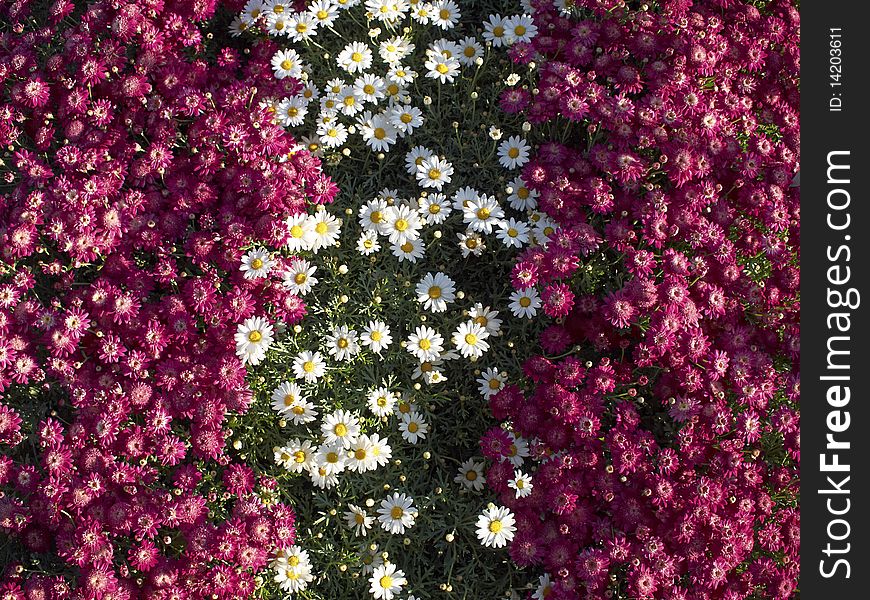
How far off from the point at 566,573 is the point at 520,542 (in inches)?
8.9

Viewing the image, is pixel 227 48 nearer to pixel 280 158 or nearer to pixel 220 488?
pixel 280 158

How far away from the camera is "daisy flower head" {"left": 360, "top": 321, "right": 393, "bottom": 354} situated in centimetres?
354

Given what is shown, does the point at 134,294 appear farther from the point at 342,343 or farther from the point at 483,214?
the point at 483,214

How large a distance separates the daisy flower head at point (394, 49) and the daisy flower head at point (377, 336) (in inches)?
52.3

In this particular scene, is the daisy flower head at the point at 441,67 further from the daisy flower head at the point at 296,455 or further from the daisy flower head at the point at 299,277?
the daisy flower head at the point at 296,455

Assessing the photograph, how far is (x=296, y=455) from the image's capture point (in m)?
3.43

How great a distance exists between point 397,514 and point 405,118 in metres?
1.87

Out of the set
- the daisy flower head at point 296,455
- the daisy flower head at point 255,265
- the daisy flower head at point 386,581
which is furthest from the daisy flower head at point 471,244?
the daisy flower head at point 386,581

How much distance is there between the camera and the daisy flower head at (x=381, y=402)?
3.46 meters

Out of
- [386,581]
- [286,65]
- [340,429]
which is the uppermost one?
[286,65]

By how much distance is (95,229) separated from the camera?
356 centimetres

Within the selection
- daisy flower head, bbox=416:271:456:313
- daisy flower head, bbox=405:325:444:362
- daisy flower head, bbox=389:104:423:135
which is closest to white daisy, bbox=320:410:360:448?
daisy flower head, bbox=405:325:444:362

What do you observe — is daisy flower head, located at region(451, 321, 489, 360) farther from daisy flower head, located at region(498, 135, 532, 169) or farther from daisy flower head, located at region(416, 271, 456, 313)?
daisy flower head, located at region(498, 135, 532, 169)

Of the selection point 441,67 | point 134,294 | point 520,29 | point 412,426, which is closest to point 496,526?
point 412,426
